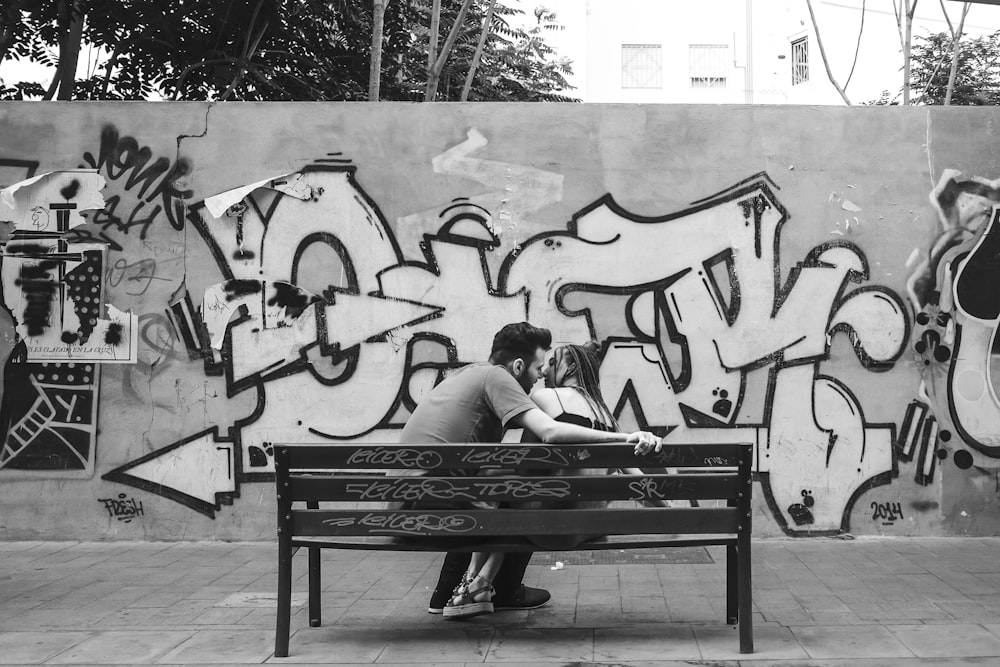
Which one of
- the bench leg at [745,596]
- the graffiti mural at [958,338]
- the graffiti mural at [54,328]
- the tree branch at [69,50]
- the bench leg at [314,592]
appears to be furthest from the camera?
the tree branch at [69,50]

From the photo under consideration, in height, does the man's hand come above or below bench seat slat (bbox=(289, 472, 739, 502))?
above

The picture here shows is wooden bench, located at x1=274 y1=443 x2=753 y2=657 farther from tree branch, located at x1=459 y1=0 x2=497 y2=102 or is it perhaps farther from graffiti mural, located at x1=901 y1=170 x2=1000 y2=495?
tree branch, located at x1=459 y1=0 x2=497 y2=102

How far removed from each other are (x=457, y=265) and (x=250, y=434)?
1854 mm

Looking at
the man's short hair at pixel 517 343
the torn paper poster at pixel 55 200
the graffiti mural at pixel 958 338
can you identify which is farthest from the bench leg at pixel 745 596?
the torn paper poster at pixel 55 200

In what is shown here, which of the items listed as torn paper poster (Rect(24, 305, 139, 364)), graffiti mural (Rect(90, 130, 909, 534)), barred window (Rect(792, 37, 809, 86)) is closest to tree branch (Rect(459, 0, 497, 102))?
graffiti mural (Rect(90, 130, 909, 534))

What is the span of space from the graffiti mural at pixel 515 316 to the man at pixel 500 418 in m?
1.89

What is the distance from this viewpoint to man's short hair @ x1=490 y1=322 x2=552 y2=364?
518 cm

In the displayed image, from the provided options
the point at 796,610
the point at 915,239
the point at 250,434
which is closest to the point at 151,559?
the point at 250,434

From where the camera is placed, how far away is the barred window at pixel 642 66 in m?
34.2

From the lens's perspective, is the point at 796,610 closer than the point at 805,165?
Yes

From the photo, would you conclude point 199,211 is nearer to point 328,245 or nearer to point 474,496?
point 328,245

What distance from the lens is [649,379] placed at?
7.11m

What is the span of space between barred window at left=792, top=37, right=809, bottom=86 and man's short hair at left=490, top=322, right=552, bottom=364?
30.2m

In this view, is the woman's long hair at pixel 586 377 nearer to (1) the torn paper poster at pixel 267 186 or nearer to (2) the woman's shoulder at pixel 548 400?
(2) the woman's shoulder at pixel 548 400
